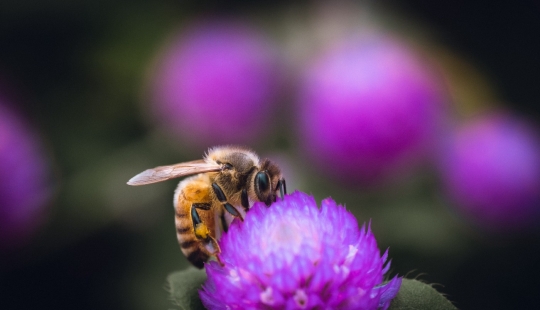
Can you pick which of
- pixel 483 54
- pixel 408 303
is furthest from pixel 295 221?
pixel 483 54


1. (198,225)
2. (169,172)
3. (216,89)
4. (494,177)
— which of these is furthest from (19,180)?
(494,177)

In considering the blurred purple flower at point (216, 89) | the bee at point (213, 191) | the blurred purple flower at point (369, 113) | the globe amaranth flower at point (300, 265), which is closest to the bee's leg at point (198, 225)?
the bee at point (213, 191)

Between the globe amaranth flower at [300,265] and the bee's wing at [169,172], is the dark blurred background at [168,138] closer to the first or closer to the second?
the bee's wing at [169,172]

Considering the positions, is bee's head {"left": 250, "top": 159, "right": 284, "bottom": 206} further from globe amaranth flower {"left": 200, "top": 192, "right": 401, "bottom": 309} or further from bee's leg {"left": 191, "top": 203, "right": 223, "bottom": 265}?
globe amaranth flower {"left": 200, "top": 192, "right": 401, "bottom": 309}

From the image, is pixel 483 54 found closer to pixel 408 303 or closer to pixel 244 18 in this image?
pixel 244 18

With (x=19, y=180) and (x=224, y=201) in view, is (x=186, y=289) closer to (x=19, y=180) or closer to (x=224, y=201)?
(x=224, y=201)

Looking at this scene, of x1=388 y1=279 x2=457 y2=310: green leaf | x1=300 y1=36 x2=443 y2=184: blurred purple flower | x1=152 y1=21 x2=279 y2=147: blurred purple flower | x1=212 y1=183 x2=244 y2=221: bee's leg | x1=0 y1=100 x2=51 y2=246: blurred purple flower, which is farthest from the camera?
x1=152 y1=21 x2=279 y2=147: blurred purple flower

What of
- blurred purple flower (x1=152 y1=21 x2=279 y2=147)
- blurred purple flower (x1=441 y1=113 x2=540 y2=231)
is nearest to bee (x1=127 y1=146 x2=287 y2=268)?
blurred purple flower (x1=152 y1=21 x2=279 y2=147)
